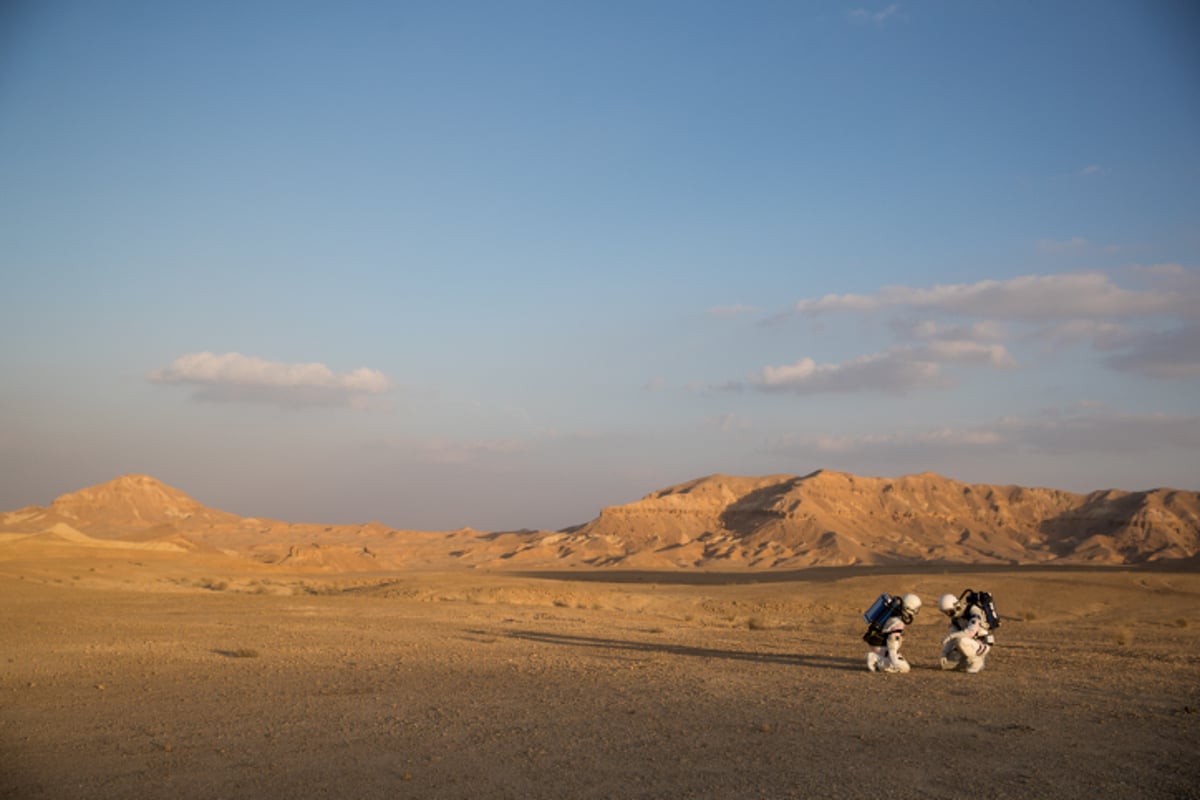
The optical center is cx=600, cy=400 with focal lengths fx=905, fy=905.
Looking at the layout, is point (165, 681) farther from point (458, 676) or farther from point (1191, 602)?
point (1191, 602)

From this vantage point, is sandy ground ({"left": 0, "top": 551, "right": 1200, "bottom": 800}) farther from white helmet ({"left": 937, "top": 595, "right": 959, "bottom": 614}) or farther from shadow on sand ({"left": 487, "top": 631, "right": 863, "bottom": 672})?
white helmet ({"left": 937, "top": 595, "right": 959, "bottom": 614})

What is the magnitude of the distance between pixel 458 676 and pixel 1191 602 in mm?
26713

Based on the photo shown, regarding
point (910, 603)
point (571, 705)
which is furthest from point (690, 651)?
point (571, 705)

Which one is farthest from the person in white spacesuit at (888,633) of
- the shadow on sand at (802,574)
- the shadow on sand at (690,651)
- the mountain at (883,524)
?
the mountain at (883,524)

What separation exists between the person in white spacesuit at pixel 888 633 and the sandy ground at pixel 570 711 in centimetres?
38

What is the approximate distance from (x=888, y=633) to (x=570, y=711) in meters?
6.48

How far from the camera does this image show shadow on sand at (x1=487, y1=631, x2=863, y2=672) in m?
17.3

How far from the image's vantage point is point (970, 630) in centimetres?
1580

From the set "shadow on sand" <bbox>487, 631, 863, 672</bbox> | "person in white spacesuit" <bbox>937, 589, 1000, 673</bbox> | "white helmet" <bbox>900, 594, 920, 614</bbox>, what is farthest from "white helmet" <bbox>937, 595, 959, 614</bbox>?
"shadow on sand" <bbox>487, 631, 863, 672</bbox>

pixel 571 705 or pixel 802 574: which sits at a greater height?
pixel 571 705

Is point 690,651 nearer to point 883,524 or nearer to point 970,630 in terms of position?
point 970,630

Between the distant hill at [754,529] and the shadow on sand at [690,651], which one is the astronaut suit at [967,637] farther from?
the distant hill at [754,529]

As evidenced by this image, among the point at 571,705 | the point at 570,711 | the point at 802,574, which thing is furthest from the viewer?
the point at 802,574

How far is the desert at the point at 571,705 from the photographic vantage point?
9.12 meters
